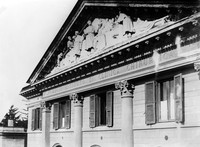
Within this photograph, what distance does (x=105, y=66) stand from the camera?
1506 centimetres

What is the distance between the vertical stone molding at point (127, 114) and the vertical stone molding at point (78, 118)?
11.7ft

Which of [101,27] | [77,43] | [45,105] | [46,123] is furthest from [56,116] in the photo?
[101,27]

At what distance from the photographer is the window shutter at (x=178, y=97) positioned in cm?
1110

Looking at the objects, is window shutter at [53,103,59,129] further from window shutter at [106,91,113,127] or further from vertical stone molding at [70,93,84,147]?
window shutter at [106,91,113,127]

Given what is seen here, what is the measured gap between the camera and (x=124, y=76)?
45.5 feet

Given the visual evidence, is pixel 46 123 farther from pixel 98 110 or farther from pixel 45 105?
pixel 98 110

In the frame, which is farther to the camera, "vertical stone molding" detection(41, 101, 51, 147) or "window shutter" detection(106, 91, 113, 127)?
"vertical stone molding" detection(41, 101, 51, 147)

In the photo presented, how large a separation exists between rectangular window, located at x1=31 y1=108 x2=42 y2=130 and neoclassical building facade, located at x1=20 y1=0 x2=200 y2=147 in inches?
57.5

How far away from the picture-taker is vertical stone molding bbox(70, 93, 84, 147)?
16.7 metres

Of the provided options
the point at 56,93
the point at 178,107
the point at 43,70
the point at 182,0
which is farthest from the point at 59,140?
the point at 182,0

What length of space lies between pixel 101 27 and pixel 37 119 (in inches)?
361

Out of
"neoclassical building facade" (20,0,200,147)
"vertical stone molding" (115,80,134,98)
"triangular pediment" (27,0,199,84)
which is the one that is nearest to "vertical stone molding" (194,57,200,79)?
"neoclassical building facade" (20,0,200,147)

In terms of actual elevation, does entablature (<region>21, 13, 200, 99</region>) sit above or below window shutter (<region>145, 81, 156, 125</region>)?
above

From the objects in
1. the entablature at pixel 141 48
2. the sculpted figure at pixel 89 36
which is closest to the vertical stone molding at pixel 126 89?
the entablature at pixel 141 48
